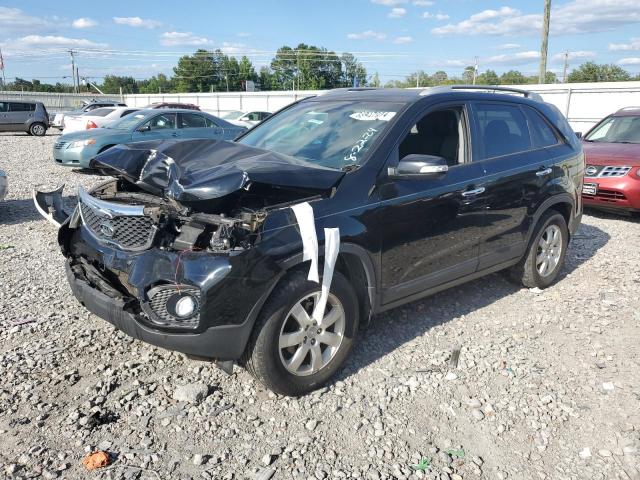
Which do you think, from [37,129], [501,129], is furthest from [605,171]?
[37,129]

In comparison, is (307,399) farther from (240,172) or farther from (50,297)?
(50,297)

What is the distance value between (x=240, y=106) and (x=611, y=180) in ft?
111

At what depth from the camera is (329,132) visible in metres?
4.11

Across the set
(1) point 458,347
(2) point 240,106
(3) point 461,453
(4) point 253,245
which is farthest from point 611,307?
(2) point 240,106

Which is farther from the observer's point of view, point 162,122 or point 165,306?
point 162,122

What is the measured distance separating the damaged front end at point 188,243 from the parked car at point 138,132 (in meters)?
7.10

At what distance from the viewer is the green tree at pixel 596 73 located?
5644 centimetres

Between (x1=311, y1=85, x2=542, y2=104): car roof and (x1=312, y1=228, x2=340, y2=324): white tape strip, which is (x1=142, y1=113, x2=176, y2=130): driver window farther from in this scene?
(x1=312, y1=228, x2=340, y2=324): white tape strip

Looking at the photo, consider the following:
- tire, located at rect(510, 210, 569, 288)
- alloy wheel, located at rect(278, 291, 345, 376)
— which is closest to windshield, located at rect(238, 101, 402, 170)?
alloy wheel, located at rect(278, 291, 345, 376)

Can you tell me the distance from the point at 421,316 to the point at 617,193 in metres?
5.20

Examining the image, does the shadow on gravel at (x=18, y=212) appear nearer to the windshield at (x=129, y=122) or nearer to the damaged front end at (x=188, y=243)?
the windshield at (x=129, y=122)

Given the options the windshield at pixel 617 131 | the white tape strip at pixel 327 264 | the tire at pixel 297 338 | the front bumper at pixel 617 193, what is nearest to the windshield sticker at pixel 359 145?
the white tape strip at pixel 327 264

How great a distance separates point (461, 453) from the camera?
2.96 m

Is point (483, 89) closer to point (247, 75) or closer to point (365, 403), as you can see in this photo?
point (365, 403)
